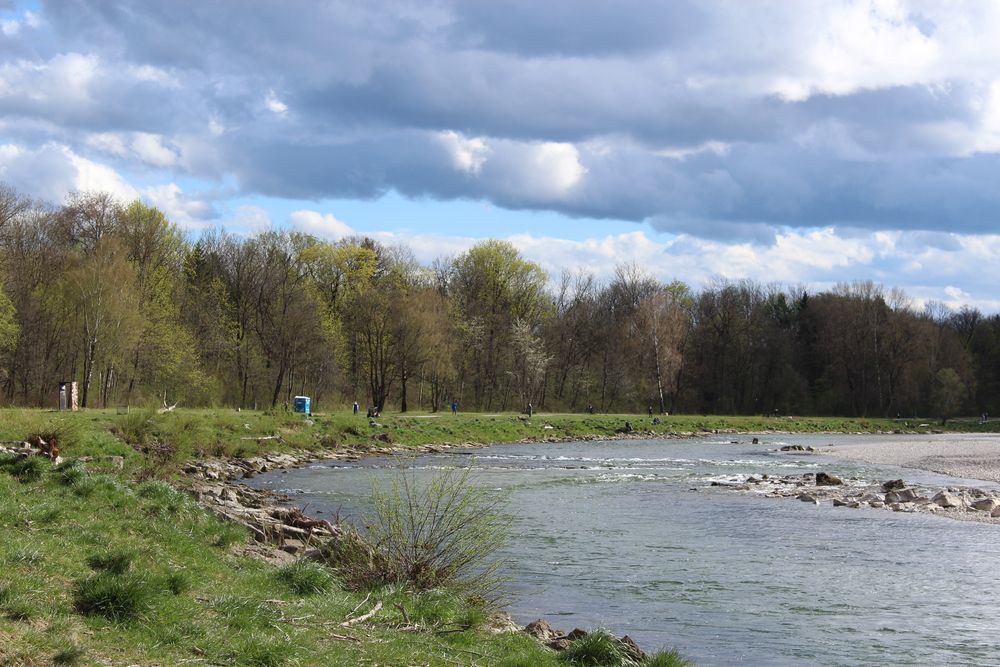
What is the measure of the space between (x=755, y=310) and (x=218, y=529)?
310 feet

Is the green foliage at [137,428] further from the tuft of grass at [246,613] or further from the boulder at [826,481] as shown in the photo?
the boulder at [826,481]

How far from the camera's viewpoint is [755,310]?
103125 millimetres

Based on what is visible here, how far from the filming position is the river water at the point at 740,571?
13.3m

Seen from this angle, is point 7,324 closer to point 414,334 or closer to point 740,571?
point 414,334

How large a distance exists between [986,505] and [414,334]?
4728 cm

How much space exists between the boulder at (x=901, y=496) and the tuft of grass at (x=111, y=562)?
24.7 m

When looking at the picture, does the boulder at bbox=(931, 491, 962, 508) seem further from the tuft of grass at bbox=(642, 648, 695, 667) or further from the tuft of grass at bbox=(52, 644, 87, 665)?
the tuft of grass at bbox=(52, 644, 87, 665)

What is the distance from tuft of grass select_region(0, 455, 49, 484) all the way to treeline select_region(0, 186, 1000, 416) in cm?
3548

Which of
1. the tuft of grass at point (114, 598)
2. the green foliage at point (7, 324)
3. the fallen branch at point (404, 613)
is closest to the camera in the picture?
the tuft of grass at point (114, 598)

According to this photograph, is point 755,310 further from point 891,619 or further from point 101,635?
point 101,635

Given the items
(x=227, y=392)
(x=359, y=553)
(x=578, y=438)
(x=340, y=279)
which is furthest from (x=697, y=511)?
(x=340, y=279)

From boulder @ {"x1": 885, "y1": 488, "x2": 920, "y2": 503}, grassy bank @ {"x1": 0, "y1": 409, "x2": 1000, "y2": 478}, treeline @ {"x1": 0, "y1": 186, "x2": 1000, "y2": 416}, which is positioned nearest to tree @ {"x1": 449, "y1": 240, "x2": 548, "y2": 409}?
treeline @ {"x1": 0, "y1": 186, "x2": 1000, "y2": 416}

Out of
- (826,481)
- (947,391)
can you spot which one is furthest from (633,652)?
(947,391)

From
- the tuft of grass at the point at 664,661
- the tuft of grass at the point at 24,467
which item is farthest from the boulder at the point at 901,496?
the tuft of grass at the point at 24,467
